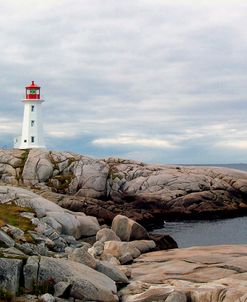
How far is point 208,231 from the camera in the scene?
200 ft

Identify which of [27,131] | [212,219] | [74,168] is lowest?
[212,219]

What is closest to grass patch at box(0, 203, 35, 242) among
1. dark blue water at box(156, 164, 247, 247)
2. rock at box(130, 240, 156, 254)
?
rock at box(130, 240, 156, 254)

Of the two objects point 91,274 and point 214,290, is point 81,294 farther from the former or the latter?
point 214,290

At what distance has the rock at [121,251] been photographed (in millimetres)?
33281

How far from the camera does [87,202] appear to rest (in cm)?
6388

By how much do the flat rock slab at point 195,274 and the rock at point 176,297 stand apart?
2.14 ft

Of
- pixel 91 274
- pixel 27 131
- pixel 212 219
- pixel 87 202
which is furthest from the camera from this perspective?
pixel 27 131

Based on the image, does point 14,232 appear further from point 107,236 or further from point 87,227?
point 87,227

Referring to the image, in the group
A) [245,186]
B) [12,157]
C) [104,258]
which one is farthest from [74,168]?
[104,258]

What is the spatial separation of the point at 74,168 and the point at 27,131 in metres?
18.5

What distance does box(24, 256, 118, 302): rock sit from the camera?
77.7 ft

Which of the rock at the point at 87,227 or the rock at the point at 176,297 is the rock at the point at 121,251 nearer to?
the rock at the point at 87,227

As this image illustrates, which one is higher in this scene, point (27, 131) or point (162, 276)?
point (27, 131)

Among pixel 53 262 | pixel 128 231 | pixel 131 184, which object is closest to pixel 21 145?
pixel 131 184
